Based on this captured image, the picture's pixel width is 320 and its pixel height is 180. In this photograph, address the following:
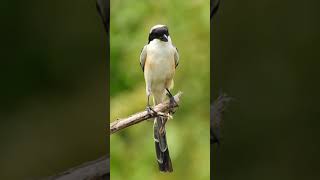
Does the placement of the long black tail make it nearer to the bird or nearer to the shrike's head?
the bird

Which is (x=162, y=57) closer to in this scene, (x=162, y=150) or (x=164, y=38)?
(x=164, y=38)

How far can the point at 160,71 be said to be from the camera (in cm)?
216

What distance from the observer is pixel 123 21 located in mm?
2105

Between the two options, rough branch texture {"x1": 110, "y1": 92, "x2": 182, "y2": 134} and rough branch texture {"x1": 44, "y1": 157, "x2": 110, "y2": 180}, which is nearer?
rough branch texture {"x1": 110, "y1": 92, "x2": 182, "y2": 134}

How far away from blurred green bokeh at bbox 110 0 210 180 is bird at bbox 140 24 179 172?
0.7 inches

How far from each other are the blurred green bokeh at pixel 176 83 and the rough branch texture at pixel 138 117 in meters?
0.02

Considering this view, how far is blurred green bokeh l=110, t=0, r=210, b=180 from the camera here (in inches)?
82.8

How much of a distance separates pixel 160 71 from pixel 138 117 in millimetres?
173

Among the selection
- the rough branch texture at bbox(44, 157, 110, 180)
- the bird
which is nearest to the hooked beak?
the bird

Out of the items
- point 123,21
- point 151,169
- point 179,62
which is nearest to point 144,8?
point 123,21

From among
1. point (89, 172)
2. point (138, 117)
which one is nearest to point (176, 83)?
point (138, 117)

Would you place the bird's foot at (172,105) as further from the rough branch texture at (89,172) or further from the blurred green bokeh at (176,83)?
the rough branch texture at (89,172)

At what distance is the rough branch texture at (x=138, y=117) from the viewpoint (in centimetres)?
212

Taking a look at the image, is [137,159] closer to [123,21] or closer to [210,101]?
[210,101]
